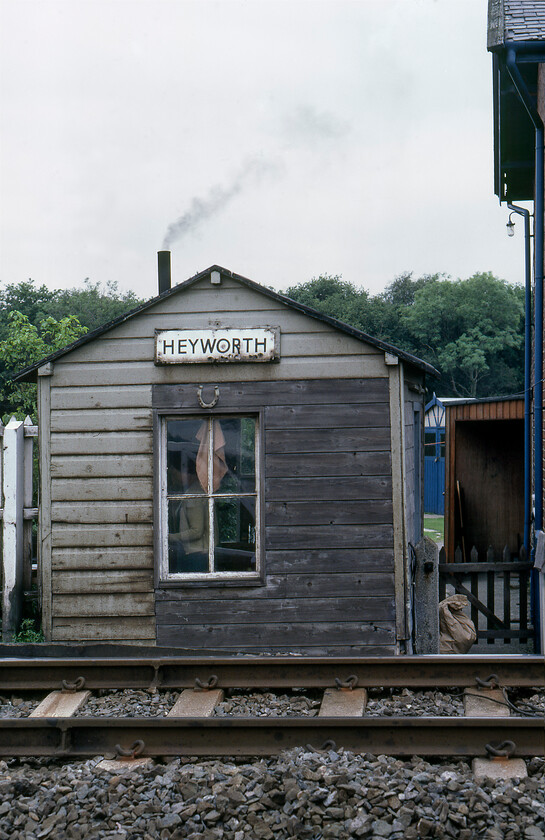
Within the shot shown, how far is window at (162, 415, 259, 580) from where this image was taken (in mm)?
7238

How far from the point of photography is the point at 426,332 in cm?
6456

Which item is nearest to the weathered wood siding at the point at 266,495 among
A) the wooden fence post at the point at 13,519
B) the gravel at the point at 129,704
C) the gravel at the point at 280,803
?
the wooden fence post at the point at 13,519

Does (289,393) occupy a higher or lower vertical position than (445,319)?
lower

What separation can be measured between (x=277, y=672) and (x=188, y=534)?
2.15 m

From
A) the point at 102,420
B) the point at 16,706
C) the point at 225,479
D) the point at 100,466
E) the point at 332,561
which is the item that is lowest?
the point at 16,706

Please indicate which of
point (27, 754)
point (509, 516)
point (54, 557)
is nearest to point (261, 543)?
point (54, 557)

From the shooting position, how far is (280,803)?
3.65 m

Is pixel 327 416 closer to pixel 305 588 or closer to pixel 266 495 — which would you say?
pixel 266 495

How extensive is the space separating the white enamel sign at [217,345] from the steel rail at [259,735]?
3.59 m

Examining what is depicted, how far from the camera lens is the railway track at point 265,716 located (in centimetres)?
425

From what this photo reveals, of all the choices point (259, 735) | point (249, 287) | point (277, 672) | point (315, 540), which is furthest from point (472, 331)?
point (259, 735)

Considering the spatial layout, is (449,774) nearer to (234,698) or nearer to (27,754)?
(234,698)

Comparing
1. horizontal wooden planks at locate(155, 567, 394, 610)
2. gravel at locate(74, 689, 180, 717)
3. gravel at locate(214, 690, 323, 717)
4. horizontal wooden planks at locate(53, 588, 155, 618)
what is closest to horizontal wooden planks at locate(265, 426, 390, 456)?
horizontal wooden planks at locate(155, 567, 394, 610)

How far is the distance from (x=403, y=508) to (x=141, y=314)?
294 cm
